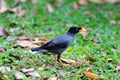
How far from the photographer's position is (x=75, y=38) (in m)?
9.61

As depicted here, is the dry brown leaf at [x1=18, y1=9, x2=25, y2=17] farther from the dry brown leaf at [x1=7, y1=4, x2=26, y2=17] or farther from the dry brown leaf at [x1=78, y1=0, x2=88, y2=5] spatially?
the dry brown leaf at [x1=78, y1=0, x2=88, y2=5]

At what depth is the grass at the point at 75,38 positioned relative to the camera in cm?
739

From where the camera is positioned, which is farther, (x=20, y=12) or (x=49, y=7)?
(x=49, y=7)

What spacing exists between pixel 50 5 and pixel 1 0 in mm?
1400

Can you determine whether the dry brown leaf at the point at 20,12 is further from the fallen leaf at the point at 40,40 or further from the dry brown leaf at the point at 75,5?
the fallen leaf at the point at 40,40

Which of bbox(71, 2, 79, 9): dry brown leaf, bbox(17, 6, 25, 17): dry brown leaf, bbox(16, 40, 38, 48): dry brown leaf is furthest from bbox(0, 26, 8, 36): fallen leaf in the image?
bbox(71, 2, 79, 9): dry brown leaf

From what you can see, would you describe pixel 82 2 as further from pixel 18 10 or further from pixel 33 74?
pixel 33 74

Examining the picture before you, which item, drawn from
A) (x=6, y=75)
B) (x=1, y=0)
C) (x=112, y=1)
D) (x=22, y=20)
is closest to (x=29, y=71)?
(x=6, y=75)

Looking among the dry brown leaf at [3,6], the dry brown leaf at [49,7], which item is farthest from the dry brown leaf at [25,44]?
the dry brown leaf at [49,7]

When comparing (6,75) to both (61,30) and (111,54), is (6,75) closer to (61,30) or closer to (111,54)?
(111,54)

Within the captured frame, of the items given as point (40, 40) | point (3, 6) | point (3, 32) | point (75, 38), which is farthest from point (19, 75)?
point (3, 6)

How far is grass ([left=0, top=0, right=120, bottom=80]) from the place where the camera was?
7.39 m

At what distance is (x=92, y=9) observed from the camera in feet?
40.8

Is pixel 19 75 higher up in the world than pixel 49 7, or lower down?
lower down
